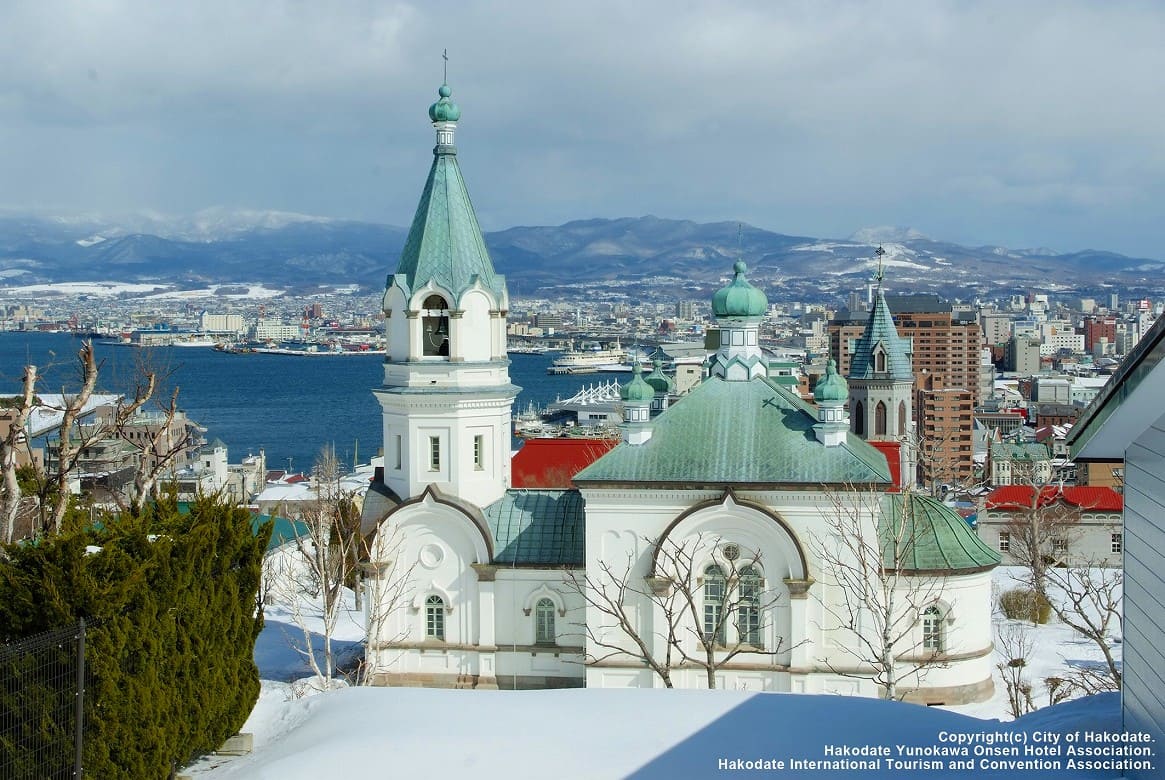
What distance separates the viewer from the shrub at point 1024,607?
22844 mm

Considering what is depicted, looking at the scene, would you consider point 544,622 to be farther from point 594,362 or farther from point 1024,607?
point 594,362

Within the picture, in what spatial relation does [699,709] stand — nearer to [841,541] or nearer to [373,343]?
[841,541]

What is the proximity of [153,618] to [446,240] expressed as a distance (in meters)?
9.57

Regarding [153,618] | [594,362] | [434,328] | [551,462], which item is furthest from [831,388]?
[594,362]

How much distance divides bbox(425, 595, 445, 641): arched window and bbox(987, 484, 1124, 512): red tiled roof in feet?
64.5

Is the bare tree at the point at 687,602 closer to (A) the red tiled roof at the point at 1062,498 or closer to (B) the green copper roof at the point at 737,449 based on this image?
(B) the green copper roof at the point at 737,449

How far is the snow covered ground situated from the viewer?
988 cm

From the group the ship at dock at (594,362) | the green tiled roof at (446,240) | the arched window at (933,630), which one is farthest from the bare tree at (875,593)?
the ship at dock at (594,362)

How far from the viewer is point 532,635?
62.3ft

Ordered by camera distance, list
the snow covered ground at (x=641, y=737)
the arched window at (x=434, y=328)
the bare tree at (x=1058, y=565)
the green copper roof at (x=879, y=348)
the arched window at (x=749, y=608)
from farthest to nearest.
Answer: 1. the green copper roof at (x=879, y=348)
2. the bare tree at (x=1058, y=565)
3. the arched window at (x=434, y=328)
4. the arched window at (x=749, y=608)
5. the snow covered ground at (x=641, y=737)

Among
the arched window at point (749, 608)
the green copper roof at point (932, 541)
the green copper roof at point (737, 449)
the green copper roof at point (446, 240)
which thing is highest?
the green copper roof at point (446, 240)

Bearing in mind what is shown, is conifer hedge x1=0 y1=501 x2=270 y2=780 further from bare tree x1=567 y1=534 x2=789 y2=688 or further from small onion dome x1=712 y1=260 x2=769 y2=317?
small onion dome x1=712 y1=260 x2=769 y2=317

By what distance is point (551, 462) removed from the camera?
38.5 metres

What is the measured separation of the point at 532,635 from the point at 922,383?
6486 cm
